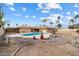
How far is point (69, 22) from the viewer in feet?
10.8

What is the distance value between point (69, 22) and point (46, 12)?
31cm

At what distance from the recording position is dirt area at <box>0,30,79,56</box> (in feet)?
10.7

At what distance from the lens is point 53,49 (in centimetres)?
327

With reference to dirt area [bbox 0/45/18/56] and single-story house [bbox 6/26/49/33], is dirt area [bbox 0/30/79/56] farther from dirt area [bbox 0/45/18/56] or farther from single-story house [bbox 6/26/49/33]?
single-story house [bbox 6/26/49/33]

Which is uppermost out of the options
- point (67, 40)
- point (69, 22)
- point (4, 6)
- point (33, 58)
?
point (4, 6)

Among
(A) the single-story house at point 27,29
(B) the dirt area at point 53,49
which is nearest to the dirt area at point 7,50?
(B) the dirt area at point 53,49

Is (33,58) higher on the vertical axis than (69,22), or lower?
lower

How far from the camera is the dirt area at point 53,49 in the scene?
3.26 meters

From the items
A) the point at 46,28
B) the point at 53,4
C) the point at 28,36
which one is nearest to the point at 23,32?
the point at 28,36

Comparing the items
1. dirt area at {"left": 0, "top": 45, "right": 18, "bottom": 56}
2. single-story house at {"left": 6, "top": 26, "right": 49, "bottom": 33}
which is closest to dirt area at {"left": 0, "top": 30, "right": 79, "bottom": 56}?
dirt area at {"left": 0, "top": 45, "right": 18, "bottom": 56}

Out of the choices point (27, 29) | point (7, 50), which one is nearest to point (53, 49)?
point (27, 29)

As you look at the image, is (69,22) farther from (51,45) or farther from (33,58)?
(33,58)

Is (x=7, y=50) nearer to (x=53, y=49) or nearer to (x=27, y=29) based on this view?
(x=27, y=29)

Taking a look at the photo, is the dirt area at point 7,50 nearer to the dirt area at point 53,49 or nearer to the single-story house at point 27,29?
the dirt area at point 53,49
